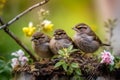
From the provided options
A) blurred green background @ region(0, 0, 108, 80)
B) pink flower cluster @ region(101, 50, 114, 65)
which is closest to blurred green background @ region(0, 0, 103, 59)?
blurred green background @ region(0, 0, 108, 80)

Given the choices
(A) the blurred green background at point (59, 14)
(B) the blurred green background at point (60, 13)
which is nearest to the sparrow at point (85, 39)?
(A) the blurred green background at point (59, 14)

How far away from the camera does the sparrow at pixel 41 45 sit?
568 centimetres

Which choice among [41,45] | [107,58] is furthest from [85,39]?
[107,58]

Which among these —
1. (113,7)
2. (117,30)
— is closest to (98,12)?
(113,7)

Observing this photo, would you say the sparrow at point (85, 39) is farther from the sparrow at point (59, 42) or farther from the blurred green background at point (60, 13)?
the blurred green background at point (60, 13)

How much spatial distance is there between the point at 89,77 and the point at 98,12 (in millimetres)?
6264

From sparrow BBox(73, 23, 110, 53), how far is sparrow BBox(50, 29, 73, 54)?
141 millimetres

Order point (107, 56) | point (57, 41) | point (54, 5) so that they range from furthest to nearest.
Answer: point (54, 5)
point (57, 41)
point (107, 56)

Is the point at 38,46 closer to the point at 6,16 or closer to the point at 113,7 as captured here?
the point at 6,16

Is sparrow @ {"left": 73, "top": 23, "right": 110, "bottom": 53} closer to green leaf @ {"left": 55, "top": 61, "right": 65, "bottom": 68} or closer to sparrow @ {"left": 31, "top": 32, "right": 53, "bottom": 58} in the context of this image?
sparrow @ {"left": 31, "top": 32, "right": 53, "bottom": 58}

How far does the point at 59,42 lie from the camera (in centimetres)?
567

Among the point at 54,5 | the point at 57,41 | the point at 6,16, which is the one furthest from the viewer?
the point at 54,5

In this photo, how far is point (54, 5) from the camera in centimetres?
1080

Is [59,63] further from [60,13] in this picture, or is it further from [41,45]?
[60,13]
